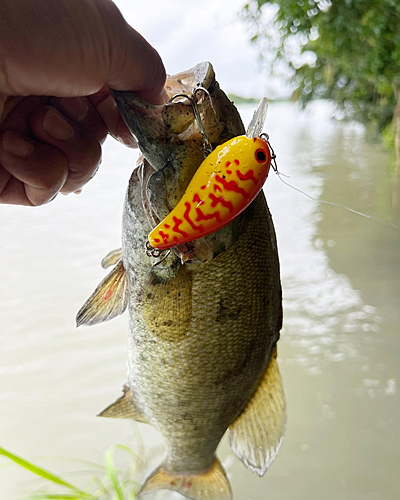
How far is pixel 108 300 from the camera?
105cm

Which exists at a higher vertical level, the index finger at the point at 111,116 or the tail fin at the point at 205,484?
the index finger at the point at 111,116

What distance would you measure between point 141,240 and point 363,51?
→ 508 cm

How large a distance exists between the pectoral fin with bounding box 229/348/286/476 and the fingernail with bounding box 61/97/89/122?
682mm

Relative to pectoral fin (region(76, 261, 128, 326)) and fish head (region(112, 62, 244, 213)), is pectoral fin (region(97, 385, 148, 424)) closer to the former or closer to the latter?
pectoral fin (region(76, 261, 128, 326))

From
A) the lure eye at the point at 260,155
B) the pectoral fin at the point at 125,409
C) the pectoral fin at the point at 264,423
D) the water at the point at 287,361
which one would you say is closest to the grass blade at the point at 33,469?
the water at the point at 287,361

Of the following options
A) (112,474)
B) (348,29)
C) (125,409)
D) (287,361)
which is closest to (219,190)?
(125,409)

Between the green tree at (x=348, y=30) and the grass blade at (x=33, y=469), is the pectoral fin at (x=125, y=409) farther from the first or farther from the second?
the green tree at (x=348, y=30)

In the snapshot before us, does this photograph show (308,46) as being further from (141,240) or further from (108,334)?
(141,240)

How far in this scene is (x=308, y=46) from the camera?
7660 millimetres

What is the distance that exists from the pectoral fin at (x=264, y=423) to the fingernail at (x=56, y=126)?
66cm

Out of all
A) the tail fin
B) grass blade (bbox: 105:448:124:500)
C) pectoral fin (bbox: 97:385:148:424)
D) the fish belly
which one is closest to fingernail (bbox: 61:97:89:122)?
the fish belly

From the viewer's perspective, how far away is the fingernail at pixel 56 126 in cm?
100

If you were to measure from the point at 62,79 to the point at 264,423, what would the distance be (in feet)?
2.80

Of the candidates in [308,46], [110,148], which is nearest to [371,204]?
[308,46]
